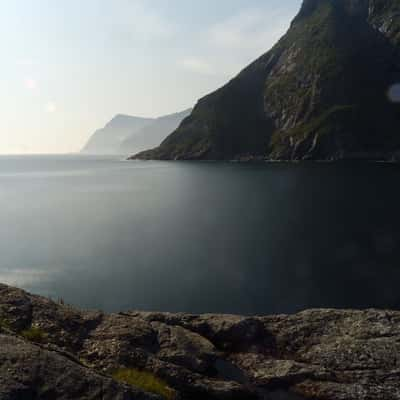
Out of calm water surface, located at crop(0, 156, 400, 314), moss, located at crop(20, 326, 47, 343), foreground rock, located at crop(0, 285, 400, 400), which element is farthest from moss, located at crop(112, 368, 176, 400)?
calm water surface, located at crop(0, 156, 400, 314)

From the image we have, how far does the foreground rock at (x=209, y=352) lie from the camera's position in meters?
12.8

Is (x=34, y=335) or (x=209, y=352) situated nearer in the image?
(x=34, y=335)

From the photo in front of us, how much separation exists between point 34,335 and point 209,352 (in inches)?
351

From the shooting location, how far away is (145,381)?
49.2 ft

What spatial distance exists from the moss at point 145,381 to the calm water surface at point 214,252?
Answer: 2011 centimetres

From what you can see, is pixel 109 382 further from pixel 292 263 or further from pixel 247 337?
pixel 292 263

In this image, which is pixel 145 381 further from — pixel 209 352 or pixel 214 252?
pixel 214 252

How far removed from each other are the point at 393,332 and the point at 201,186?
121246mm

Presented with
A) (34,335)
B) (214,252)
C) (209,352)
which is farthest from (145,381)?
(214,252)

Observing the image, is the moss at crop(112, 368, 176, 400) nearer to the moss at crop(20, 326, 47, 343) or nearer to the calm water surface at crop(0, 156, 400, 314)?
the moss at crop(20, 326, 47, 343)

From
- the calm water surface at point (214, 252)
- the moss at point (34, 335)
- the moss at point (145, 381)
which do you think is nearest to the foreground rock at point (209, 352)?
the moss at point (34, 335)

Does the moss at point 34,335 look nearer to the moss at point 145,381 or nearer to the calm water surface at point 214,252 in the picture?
the moss at point 145,381

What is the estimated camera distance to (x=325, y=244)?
5547 cm

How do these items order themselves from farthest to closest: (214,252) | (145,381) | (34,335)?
1. (214,252)
2. (34,335)
3. (145,381)
